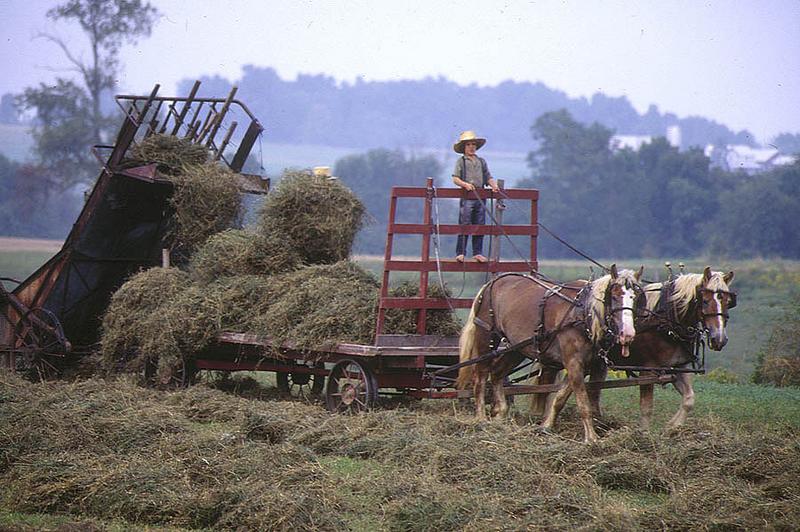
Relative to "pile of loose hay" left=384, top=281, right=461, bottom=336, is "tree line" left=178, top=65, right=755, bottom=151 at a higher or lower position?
higher

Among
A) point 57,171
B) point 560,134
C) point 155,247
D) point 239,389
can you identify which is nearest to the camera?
point 239,389

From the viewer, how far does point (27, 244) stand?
38.6 meters

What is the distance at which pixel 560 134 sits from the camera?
55.7m

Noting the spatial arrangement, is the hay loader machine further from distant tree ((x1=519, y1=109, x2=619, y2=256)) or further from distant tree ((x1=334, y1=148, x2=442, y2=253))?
distant tree ((x1=334, y1=148, x2=442, y2=253))

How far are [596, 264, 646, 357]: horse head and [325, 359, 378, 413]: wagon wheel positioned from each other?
2.68 meters

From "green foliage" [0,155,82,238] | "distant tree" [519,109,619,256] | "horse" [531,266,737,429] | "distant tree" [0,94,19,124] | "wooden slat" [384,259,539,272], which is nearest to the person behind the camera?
"horse" [531,266,737,429]

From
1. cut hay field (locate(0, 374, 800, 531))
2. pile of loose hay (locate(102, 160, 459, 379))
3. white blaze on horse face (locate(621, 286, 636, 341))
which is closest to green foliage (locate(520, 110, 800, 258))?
pile of loose hay (locate(102, 160, 459, 379))

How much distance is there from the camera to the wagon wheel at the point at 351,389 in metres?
10.7

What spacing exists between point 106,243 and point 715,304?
322 inches

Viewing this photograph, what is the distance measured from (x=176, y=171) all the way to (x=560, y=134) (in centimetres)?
4420

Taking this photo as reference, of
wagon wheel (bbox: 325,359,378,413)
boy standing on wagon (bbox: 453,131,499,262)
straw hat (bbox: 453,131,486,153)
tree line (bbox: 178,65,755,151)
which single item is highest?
tree line (bbox: 178,65,755,151)

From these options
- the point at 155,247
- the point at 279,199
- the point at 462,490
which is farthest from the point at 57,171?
the point at 462,490

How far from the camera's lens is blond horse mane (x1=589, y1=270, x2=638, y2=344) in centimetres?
944

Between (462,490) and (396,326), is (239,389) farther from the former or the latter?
(462,490)
